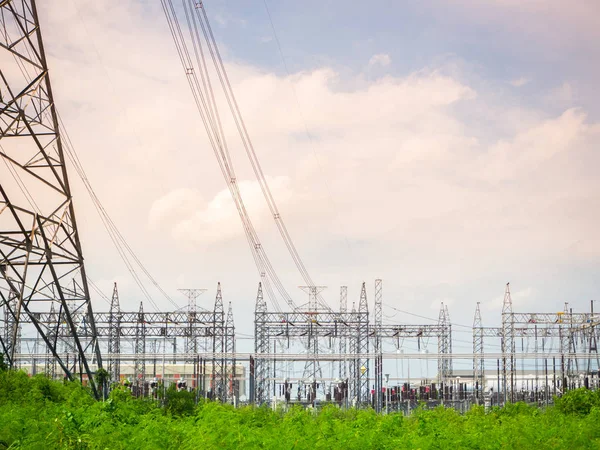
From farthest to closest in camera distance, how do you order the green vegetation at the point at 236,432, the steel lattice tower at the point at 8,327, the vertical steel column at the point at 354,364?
the vertical steel column at the point at 354,364
the steel lattice tower at the point at 8,327
the green vegetation at the point at 236,432

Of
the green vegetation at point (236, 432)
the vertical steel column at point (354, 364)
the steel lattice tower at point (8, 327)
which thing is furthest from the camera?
the vertical steel column at point (354, 364)

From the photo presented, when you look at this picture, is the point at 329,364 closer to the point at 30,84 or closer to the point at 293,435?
the point at 30,84

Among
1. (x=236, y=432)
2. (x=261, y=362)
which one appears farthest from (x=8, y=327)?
(x=236, y=432)

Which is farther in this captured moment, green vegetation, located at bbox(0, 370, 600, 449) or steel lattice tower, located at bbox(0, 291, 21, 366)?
steel lattice tower, located at bbox(0, 291, 21, 366)

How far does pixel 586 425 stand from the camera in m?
15.9

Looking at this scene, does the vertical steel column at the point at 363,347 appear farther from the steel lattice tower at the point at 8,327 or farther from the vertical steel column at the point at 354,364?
the steel lattice tower at the point at 8,327

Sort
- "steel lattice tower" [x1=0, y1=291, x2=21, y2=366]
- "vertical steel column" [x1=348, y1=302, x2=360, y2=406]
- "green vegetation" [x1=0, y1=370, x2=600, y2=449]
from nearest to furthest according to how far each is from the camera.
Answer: "green vegetation" [x1=0, y1=370, x2=600, y2=449] < "steel lattice tower" [x1=0, y1=291, x2=21, y2=366] < "vertical steel column" [x1=348, y1=302, x2=360, y2=406]

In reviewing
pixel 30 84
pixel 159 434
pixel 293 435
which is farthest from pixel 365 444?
pixel 30 84

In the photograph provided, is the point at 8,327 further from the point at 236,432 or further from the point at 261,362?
the point at 236,432

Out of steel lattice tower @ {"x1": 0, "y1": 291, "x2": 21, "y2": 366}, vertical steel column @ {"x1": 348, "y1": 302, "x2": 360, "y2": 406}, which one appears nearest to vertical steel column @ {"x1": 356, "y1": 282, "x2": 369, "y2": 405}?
vertical steel column @ {"x1": 348, "y1": 302, "x2": 360, "y2": 406}

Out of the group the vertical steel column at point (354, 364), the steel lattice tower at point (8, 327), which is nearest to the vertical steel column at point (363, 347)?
the vertical steel column at point (354, 364)

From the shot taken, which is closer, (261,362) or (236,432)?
(236,432)

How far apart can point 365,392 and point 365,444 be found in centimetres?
3727

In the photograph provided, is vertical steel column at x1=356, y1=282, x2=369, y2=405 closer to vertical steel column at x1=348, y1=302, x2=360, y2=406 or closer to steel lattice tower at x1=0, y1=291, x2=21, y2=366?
vertical steel column at x1=348, y1=302, x2=360, y2=406
